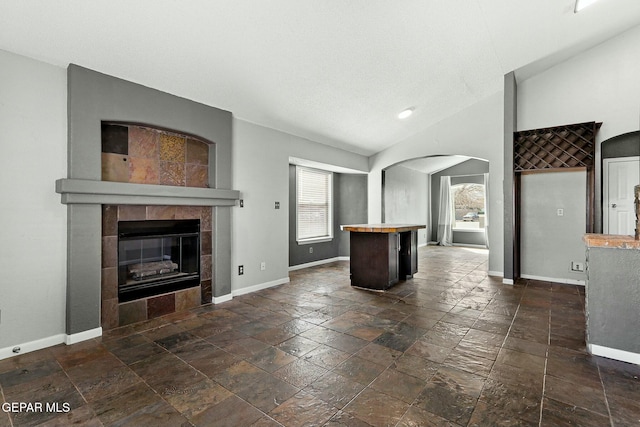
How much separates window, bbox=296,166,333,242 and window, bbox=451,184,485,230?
5508mm

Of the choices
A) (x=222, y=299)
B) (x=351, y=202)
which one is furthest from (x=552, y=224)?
(x=222, y=299)

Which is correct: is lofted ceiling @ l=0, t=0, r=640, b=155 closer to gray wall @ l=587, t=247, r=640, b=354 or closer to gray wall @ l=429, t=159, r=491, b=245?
gray wall @ l=587, t=247, r=640, b=354

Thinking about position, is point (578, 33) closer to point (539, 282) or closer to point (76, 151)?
point (539, 282)

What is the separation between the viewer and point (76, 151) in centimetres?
286

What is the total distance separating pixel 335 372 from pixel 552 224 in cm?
479

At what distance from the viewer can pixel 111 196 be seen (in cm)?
305

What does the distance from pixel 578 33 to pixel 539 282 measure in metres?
3.68

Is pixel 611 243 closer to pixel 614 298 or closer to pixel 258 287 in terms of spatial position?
pixel 614 298

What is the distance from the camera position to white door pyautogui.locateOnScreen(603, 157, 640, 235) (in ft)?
15.2

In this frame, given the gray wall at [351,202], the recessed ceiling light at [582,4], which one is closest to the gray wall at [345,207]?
the gray wall at [351,202]

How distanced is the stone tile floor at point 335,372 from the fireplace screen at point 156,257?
397 mm

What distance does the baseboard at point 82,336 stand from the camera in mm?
2807

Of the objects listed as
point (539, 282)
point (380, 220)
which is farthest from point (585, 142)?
point (380, 220)

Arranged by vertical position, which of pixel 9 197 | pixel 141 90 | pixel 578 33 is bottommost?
pixel 9 197
